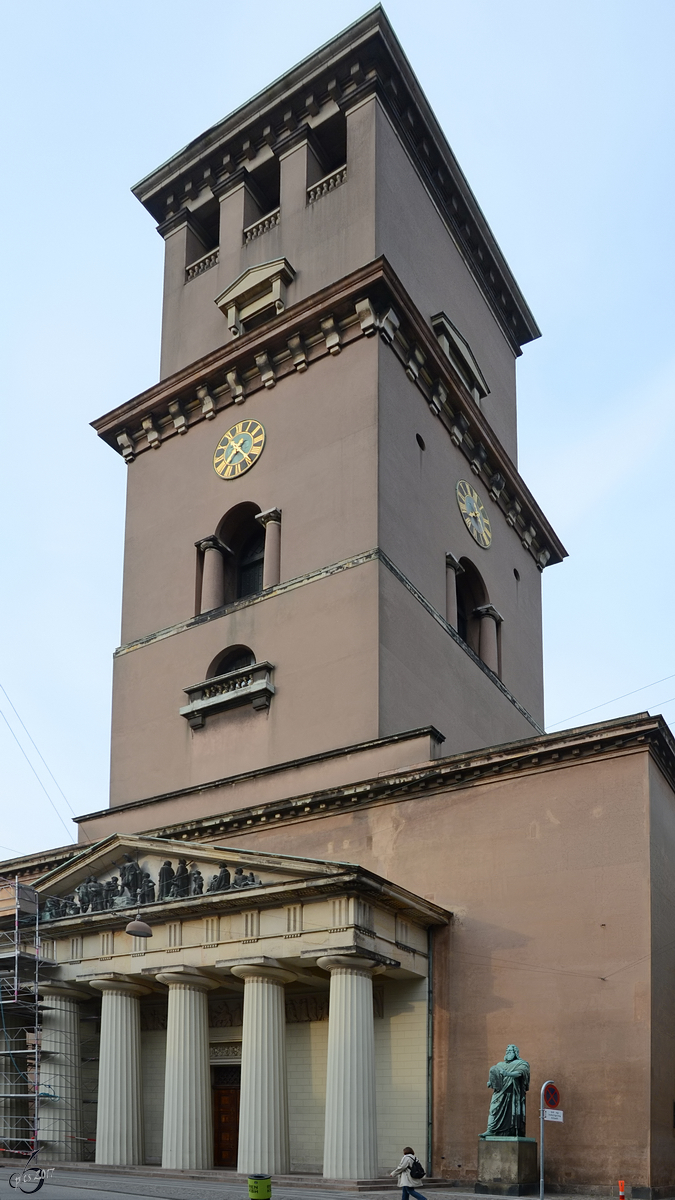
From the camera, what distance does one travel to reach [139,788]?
33594 mm

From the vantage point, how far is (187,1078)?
25.4 metres

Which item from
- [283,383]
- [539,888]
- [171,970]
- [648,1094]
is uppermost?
[283,383]

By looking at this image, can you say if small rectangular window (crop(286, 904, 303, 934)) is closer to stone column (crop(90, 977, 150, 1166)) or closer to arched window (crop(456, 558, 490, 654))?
stone column (crop(90, 977, 150, 1166))

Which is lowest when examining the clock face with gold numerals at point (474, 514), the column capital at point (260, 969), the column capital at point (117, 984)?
the column capital at point (117, 984)

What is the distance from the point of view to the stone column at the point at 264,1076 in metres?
23.5

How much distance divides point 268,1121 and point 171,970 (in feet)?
12.2

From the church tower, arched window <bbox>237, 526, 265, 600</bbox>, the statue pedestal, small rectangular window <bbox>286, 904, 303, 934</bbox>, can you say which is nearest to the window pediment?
the church tower

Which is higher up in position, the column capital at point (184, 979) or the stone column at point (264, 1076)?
the column capital at point (184, 979)

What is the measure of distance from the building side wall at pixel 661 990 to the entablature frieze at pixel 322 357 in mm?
14368

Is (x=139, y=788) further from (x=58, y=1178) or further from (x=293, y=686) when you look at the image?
(x=58, y=1178)

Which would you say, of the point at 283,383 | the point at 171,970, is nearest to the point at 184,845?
the point at 171,970

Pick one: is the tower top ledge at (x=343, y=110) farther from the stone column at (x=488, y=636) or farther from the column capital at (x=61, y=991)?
the column capital at (x=61, y=991)

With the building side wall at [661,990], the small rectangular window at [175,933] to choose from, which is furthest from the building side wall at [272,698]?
the building side wall at [661,990]

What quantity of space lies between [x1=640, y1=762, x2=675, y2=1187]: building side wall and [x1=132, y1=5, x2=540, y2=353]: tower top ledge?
73.9 ft
